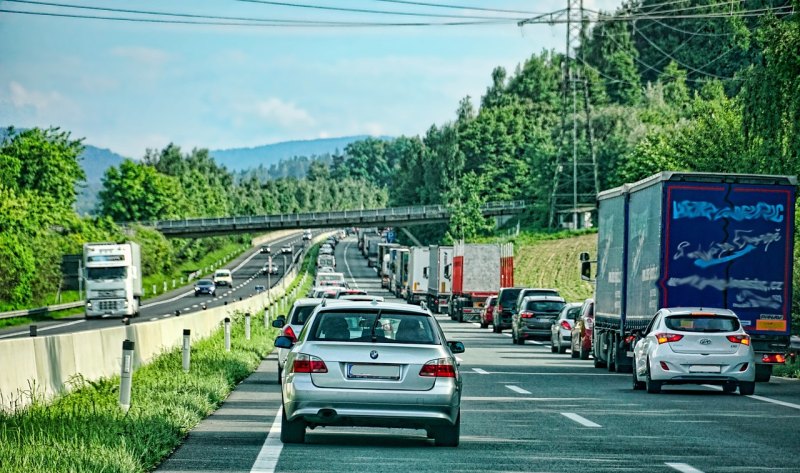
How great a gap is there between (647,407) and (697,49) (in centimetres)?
15942

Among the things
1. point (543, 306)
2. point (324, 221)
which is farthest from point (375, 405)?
point (324, 221)

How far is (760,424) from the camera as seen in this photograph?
17.1 meters

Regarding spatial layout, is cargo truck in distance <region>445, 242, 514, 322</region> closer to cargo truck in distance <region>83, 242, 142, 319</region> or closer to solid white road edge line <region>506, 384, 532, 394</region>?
cargo truck in distance <region>83, 242, 142, 319</region>

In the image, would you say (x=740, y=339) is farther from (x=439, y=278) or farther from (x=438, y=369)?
(x=439, y=278)

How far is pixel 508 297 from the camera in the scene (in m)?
53.3

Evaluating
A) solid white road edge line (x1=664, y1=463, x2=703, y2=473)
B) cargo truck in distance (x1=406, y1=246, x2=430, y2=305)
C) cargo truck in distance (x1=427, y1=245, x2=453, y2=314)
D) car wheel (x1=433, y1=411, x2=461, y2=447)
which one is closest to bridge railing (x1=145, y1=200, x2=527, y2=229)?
cargo truck in distance (x1=406, y1=246, x2=430, y2=305)

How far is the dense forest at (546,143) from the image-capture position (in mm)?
31281

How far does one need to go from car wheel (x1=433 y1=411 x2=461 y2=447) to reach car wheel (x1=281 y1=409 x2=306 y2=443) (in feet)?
4.15

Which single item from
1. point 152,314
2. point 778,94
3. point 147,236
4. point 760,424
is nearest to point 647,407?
point 760,424

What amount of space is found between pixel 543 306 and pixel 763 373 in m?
17.5

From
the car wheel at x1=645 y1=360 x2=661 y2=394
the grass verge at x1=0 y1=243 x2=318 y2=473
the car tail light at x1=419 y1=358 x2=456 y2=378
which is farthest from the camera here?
the car wheel at x1=645 y1=360 x2=661 y2=394

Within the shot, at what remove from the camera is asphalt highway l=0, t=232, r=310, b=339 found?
59188 mm

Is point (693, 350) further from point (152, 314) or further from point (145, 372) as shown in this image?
point (152, 314)

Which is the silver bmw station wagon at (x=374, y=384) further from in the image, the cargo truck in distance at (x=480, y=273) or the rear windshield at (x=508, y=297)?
the cargo truck in distance at (x=480, y=273)
